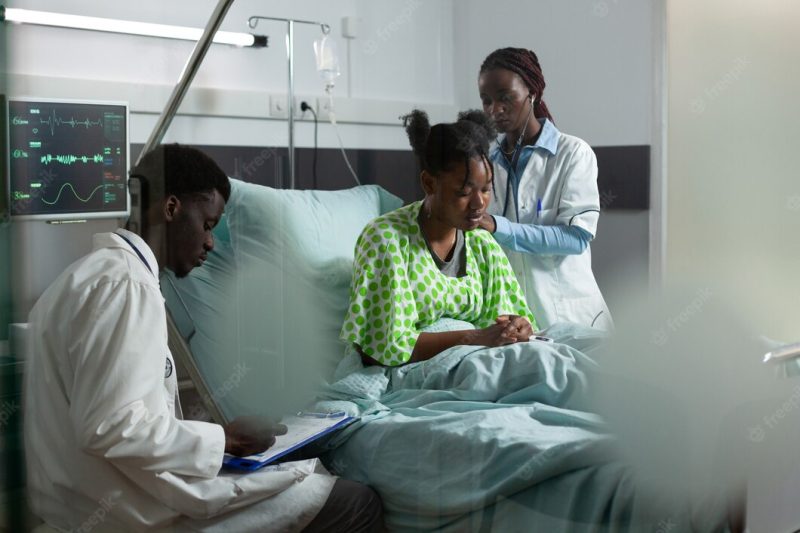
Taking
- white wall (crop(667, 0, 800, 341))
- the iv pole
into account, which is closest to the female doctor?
white wall (crop(667, 0, 800, 341))

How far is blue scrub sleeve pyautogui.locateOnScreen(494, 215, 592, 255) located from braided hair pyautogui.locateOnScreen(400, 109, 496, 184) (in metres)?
0.09

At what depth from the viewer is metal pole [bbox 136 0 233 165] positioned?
1455mm

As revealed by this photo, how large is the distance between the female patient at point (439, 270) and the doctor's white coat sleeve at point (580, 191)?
0.11 metres

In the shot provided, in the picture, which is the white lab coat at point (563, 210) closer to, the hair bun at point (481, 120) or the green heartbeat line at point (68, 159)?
the hair bun at point (481, 120)

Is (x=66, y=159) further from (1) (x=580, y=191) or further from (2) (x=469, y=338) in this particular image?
(1) (x=580, y=191)

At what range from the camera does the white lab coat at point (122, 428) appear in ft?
4.39

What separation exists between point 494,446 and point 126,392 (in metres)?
0.52

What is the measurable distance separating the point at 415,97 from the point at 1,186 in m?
0.62

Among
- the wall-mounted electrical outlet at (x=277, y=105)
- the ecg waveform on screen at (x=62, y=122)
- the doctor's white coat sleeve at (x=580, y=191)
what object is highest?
the wall-mounted electrical outlet at (x=277, y=105)

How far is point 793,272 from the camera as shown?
4.11 feet

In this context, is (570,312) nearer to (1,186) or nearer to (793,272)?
(793,272)

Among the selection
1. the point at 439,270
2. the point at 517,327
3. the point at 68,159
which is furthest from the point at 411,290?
the point at 68,159

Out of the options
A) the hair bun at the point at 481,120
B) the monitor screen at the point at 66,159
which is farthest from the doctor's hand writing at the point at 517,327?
the monitor screen at the point at 66,159

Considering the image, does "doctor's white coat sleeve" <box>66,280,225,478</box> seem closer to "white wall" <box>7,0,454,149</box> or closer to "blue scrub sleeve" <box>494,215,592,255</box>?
"white wall" <box>7,0,454,149</box>
